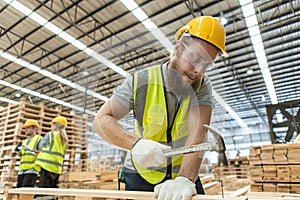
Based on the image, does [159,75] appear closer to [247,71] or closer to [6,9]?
[6,9]

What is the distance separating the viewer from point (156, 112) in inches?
43.8

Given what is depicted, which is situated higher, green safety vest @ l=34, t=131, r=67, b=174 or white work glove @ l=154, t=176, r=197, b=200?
green safety vest @ l=34, t=131, r=67, b=174

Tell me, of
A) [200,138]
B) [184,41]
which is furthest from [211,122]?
[184,41]

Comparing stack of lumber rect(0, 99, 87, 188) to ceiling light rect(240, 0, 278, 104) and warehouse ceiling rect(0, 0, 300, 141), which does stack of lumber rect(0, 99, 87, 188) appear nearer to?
warehouse ceiling rect(0, 0, 300, 141)

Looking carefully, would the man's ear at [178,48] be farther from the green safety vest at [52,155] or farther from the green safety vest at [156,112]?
the green safety vest at [52,155]

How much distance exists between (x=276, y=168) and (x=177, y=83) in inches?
115

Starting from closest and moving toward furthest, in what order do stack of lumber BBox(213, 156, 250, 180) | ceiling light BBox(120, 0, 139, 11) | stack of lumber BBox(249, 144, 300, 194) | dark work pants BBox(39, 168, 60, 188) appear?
stack of lumber BBox(249, 144, 300, 194), dark work pants BBox(39, 168, 60, 188), ceiling light BBox(120, 0, 139, 11), stack of lumber BBox(213, 156, 250, 180)

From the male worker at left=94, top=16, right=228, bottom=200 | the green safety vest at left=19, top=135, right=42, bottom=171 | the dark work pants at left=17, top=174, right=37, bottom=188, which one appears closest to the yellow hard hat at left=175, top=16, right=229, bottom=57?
the male worker at left=94, top=16, right=228, bottom=200

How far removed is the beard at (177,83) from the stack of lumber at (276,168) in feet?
8.76

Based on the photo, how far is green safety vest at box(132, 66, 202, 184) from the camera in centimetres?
112

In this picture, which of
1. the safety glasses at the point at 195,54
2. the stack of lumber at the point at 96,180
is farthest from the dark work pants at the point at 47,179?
the safety glasses at the point at 195,54

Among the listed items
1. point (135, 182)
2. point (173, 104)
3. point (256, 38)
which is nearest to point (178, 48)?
point (173, 104)

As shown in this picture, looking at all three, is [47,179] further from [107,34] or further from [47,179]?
[107,34]

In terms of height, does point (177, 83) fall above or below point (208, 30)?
below
